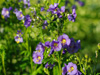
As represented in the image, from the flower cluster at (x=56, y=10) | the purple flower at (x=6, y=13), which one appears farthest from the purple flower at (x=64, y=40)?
the purple flower at (x=6, y=13)

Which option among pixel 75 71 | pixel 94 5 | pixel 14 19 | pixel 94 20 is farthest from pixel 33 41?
pixel 94 5

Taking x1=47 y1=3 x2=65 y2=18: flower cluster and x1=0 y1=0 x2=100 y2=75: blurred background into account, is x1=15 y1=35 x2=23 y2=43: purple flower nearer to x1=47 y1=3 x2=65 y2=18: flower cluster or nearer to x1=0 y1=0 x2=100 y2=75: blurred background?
x1=0 y1=0 x2=100 y2=75: blurred background

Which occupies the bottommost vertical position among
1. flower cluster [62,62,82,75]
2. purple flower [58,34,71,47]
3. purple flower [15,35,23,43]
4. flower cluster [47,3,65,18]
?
flower cluster [62,62,82,75]

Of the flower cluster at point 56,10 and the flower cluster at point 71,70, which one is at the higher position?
the flower cluster at point 56,10

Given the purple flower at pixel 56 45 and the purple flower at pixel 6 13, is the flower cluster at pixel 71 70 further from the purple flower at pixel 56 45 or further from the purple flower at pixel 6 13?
the purple flower at pixel 6 13

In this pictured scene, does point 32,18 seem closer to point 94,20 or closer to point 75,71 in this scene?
point 75,71

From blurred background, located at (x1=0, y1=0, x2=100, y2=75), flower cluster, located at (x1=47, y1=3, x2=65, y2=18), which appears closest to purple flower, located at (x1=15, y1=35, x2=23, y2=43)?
blurred background, located at (x1=0, y1=0, x2=100, y2=75)
